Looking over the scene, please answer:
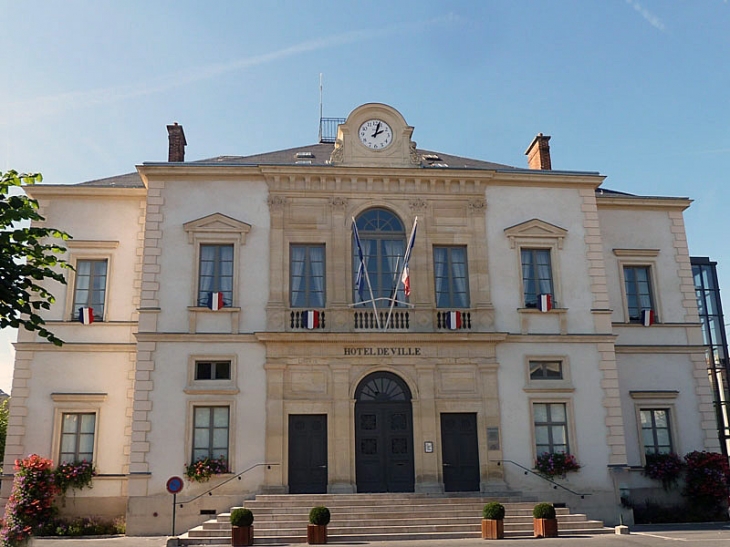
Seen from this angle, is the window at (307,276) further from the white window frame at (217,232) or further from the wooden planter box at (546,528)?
the wooden planter box at (546,528)

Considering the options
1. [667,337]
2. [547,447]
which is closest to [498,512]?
[547,447]

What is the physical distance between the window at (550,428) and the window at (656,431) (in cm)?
287

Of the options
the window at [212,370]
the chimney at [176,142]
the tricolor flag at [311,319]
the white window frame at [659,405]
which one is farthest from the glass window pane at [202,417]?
the white window frame at [659,405]

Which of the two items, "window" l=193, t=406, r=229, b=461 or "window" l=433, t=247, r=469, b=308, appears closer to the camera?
"window" l=193, t=406, r=229, b=461

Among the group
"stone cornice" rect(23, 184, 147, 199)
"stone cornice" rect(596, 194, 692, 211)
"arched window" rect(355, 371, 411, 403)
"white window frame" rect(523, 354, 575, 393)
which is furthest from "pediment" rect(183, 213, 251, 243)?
"stone cornice" rect(596, 194, 692, 211)

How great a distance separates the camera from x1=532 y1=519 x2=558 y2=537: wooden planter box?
16125 millimetres

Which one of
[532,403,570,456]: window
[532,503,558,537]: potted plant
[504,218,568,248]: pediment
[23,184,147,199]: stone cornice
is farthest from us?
[504,218,568,248]: pediment

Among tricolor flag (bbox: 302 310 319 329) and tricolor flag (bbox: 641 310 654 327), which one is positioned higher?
tricolor flag (bbox: 641 310 654 327)

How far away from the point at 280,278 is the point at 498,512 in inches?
324

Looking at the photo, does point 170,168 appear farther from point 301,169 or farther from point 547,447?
point 547,447

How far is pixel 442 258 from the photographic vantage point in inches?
811

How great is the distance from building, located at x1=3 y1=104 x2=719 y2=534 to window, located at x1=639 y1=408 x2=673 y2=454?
62 mm

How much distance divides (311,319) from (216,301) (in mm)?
2569

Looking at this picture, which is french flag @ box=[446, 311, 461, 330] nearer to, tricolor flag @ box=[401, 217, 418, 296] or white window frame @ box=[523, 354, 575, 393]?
tricolor flag @ box=[401, 217, 418, 296]
